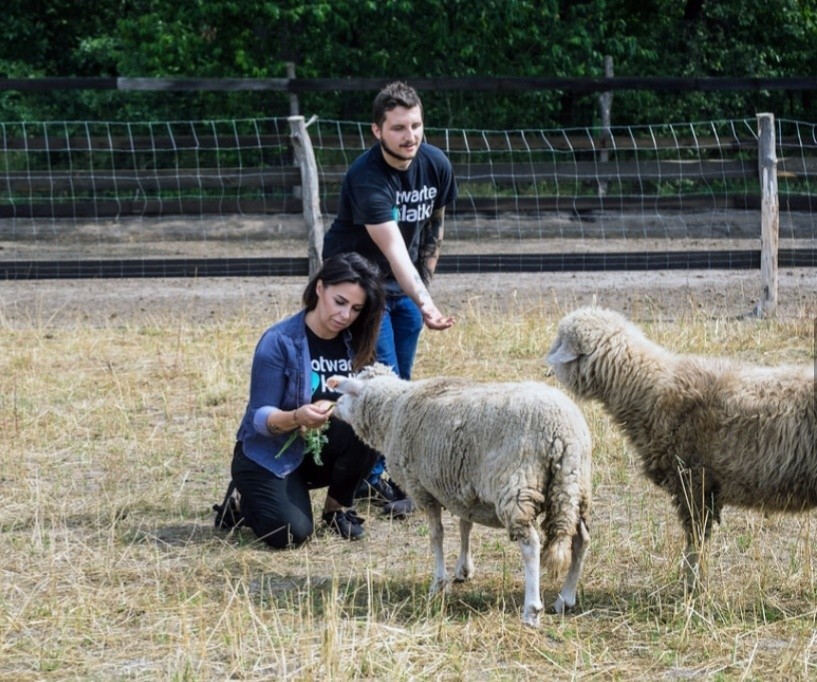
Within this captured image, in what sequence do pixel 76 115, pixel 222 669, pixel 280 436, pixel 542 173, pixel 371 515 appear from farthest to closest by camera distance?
pixel 76 115
pixel 542 173
pixel 371 515
pixel 280 436
pixel 222 669

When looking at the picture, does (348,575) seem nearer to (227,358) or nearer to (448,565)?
(448,565)

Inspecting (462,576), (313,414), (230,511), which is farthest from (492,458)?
(230,511)

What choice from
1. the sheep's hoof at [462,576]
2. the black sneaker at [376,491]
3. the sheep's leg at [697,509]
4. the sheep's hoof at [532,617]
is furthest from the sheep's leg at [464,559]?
the black sneaker at [376,491]

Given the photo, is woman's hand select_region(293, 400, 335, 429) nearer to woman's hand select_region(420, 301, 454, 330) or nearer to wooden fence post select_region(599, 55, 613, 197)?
woman's hand select_region(420, 301, 454, 330)

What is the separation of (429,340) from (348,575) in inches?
158

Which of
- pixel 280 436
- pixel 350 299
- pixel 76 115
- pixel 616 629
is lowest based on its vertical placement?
pixel 616 629

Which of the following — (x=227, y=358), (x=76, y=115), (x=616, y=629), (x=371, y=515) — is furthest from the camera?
(x=76, y=115)

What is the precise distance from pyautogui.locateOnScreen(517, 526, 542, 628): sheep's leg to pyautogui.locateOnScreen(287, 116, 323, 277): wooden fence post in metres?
6.44

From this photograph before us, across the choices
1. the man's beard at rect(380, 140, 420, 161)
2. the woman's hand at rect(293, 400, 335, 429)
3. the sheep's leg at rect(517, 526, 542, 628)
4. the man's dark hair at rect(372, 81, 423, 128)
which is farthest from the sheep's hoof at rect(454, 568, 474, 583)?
the man's dark hair at rect(372, 81, 423, 128)

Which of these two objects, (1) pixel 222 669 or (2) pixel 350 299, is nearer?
(1) pixel 222 669

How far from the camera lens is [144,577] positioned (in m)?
4.81

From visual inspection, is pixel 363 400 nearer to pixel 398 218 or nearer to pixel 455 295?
pixel 398 218

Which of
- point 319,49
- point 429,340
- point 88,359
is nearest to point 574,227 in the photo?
point 319,49

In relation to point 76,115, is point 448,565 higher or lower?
lower
